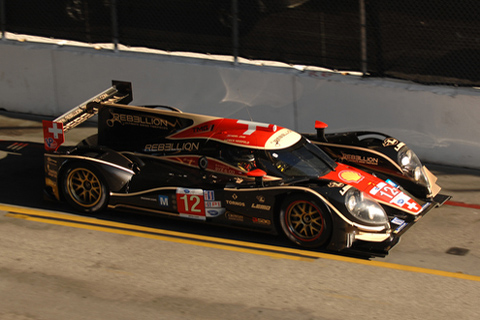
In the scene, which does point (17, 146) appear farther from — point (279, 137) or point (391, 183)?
point (391, 183)

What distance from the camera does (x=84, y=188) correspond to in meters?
8.88

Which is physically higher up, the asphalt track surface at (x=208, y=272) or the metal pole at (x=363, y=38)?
the metal pole at (x=363, y=38)

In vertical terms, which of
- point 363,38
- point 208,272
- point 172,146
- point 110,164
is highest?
point 363,38

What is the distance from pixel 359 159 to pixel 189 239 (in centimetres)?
282

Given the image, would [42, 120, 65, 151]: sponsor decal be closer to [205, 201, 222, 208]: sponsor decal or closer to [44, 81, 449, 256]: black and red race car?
[44, 81, 449, 256]: black and red race car

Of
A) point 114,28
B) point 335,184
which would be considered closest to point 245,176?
point 335,184

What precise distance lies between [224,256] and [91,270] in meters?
1.55

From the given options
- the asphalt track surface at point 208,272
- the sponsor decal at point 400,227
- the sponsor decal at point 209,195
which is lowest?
the asphalt track surface at point 208,272

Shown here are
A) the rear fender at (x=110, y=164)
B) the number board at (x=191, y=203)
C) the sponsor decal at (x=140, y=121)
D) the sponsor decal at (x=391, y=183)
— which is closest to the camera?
the number board at (x=191, y=203)

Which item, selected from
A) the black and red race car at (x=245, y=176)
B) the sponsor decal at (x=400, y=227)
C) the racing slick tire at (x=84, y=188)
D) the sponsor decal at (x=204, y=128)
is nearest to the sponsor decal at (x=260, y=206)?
the black and red race car at (x=245, y=176)

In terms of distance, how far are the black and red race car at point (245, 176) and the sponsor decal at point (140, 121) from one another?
0.05ft

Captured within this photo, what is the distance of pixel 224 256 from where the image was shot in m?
7.71

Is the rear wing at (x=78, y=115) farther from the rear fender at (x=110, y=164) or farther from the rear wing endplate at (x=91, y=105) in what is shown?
the rear fender at (x=110, y=164)

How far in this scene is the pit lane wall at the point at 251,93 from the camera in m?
10.9
